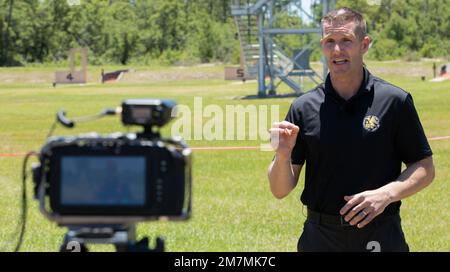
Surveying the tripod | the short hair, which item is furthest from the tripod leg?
the short hair

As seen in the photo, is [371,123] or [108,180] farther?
[371,123]

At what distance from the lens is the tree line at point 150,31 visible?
352 ft

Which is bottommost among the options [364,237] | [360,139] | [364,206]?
[364,237]

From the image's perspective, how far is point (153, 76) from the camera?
81.4m

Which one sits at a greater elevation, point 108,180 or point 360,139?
point 108,180

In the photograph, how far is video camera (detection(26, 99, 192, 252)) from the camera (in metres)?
2.61

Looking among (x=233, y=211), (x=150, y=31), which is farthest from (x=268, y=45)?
(x=150, y=31)

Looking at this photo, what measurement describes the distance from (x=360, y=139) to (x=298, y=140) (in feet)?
1.30

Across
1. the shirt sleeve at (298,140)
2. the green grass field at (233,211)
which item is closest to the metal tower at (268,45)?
the green grass field at (233,211)

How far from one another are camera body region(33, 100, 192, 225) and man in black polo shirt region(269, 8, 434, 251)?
1.64 metres

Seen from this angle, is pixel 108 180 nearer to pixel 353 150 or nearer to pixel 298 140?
pixel 353 150

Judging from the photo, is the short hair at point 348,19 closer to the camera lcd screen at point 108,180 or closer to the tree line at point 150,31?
the camera lcd screen at point 108,180

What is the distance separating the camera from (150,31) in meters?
118

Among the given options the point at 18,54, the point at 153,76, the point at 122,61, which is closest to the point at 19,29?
the point at 18,54
